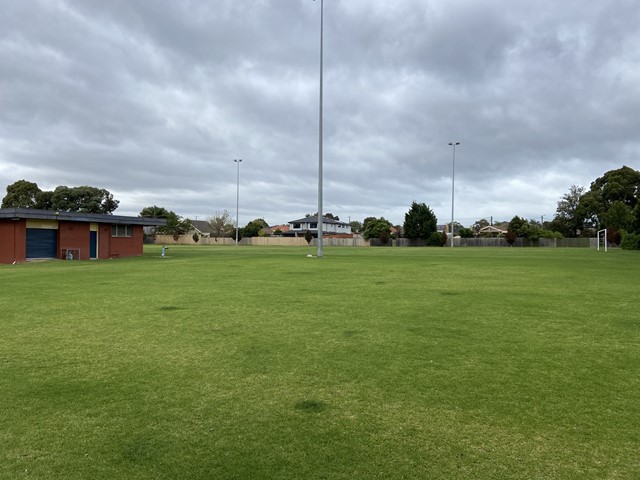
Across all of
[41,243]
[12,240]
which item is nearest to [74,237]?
[41,243]

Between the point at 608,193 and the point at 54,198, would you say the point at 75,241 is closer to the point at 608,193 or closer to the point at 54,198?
the point at 54,198

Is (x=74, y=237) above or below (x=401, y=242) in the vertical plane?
above

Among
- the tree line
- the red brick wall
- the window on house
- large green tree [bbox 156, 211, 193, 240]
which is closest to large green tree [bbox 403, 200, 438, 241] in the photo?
the tree line

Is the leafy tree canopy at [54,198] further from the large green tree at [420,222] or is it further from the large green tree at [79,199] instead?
the large green tree at [420,222]

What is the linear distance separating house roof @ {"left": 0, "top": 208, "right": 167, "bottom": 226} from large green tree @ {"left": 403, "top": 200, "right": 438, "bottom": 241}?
177ft

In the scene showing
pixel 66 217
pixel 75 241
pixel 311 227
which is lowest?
pixel 75 241

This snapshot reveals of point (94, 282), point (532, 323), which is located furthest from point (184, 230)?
point (532, 323)

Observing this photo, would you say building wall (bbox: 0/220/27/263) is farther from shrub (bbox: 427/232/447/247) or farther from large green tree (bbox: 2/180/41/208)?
shrub (bbox: 427/232/447/247)

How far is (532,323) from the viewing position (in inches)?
343

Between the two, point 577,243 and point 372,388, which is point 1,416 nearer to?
point 372,388

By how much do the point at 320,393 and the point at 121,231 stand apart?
36.7m

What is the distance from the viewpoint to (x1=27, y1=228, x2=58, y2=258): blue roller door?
31156 mm

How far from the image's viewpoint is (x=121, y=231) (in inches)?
1499

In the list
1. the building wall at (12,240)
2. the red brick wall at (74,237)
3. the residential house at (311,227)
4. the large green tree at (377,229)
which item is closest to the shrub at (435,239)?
the large green tree at (377,229)
